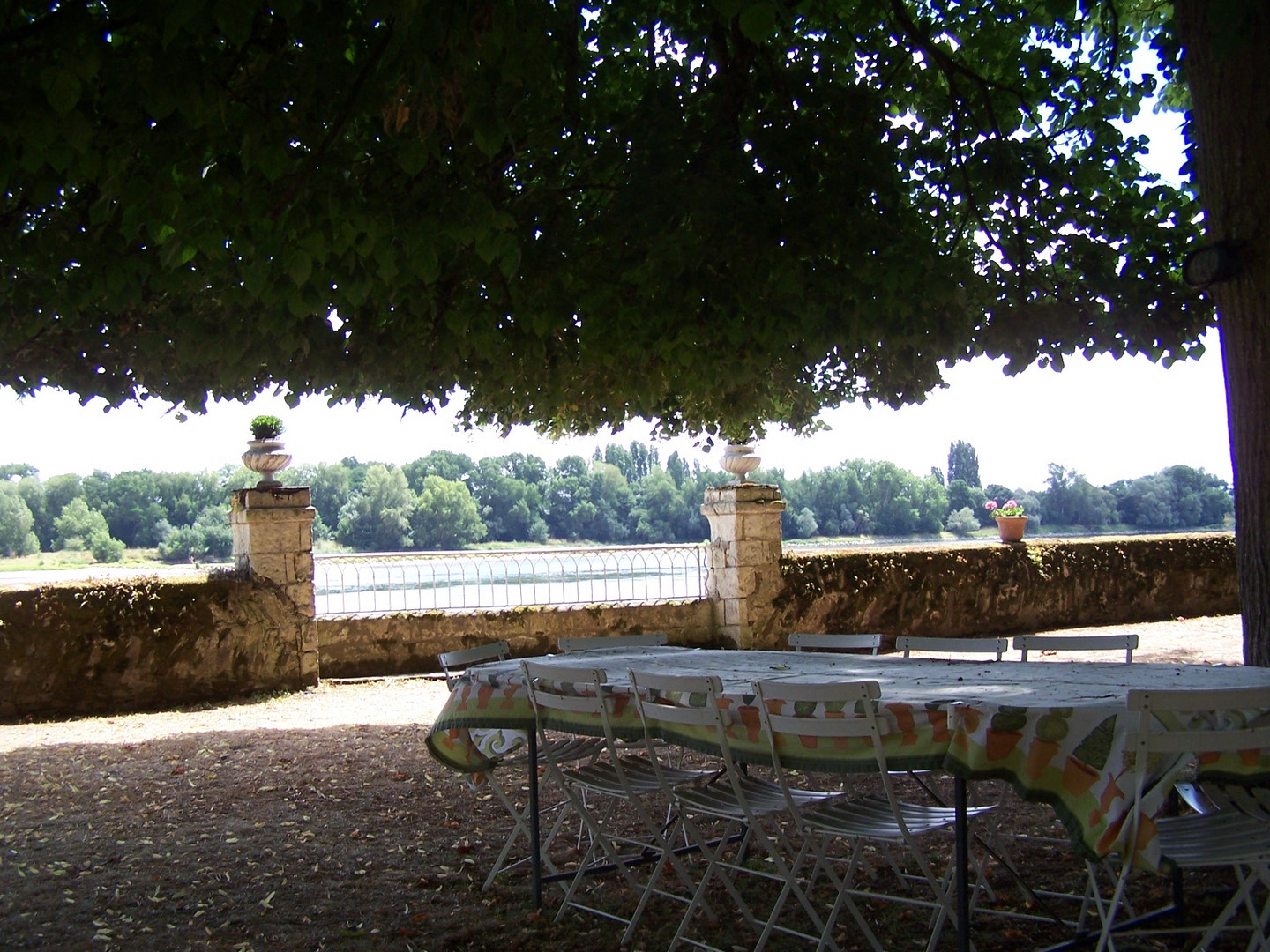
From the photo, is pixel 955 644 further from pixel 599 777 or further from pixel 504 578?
pixel 504 578

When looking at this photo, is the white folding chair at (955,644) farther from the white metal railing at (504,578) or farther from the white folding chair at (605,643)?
the white metal railing at (504,578)

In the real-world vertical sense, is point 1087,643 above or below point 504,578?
below

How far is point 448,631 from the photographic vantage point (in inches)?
418

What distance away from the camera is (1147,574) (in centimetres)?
1388

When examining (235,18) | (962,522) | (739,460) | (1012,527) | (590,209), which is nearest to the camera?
(235,18)

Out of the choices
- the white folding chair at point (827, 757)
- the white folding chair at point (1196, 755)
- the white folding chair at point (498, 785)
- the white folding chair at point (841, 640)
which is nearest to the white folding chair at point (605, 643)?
the white folding chair at point (498, 785)

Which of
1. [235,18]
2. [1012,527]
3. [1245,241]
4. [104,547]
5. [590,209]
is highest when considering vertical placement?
[590,209]

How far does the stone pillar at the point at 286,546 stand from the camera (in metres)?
9.67

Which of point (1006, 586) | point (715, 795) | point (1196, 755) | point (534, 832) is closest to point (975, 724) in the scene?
point (1196, 755)

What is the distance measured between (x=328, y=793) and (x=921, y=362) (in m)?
4.73

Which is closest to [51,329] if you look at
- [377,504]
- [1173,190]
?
[1173,190]

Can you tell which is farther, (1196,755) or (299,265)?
(299,265)

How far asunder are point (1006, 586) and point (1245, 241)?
9.08 m

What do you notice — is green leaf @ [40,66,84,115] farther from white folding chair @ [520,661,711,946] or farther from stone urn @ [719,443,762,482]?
stone urn @ [719,443,762,482]
